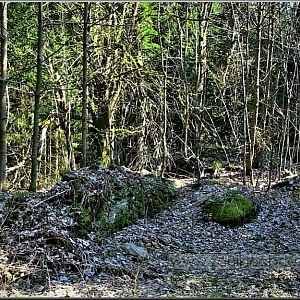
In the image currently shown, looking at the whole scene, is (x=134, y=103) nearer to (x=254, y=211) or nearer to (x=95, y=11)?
(x=95, y=11)

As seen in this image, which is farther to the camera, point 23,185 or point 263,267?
point 23,185

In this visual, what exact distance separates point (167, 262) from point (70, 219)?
1.64m

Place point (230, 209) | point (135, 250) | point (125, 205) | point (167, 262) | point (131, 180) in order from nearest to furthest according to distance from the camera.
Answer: point (167, 262)
point (135, 250)
point (125, 205)
point (230, 209)
point (131, 180)

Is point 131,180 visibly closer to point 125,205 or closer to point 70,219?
point 125,205

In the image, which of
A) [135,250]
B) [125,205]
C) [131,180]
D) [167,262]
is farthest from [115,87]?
[167,262]

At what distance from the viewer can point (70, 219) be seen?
6.44 metres

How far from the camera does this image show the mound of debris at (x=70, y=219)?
4.99 metres

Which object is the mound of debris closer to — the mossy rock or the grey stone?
the grey stone

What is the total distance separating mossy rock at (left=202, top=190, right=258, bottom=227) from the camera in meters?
7.89

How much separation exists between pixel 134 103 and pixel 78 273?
7769 mm

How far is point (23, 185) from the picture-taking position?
39.8 ft

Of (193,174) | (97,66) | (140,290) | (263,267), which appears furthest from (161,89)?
(140,290)

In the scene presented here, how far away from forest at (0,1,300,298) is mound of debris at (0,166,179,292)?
0.8 inches

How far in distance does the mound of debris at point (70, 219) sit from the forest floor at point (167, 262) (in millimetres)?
18
